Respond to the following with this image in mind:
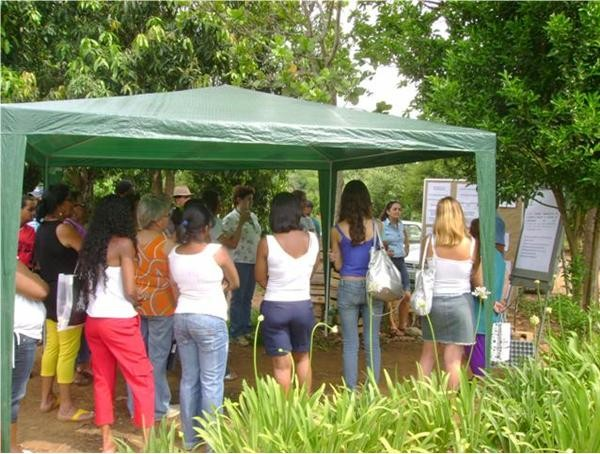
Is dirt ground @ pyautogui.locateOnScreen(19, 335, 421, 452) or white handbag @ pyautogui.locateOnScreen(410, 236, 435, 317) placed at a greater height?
white handbag @ pyautogui.locateOnScreen(410, 236, 435, 317)

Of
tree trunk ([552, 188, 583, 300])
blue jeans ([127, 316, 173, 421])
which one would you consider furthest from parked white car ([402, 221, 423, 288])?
blue jeans ([127, 316, 173, 421])

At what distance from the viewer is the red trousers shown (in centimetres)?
379

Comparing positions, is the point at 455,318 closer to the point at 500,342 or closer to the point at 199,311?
the point at 500,342

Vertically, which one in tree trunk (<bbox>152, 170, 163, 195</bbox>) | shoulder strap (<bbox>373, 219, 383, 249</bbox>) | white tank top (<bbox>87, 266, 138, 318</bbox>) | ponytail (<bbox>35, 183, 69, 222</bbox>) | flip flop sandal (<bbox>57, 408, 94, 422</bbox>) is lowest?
flip flop sandal (<bbox>57, 408, 94, 422</bbox>)

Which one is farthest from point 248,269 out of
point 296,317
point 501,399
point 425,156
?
point 501,399

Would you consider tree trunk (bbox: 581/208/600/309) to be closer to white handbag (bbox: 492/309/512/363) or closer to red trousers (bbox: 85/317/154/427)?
white handbag (bbox: 492/309/512/363)

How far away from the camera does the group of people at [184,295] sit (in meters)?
3.74

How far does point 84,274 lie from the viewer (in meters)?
3.80

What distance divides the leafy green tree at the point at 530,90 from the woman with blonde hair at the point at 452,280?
4.24 ft

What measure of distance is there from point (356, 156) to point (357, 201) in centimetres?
225

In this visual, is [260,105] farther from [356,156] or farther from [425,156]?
[356,156]

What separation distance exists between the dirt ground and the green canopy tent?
1123mm

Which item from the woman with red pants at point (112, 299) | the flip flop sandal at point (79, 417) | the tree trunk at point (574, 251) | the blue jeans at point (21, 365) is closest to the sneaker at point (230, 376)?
the flip flop sandal at point (79, 417)

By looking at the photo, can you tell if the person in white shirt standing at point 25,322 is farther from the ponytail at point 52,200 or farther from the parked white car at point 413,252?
the parked white car at point 413,252
